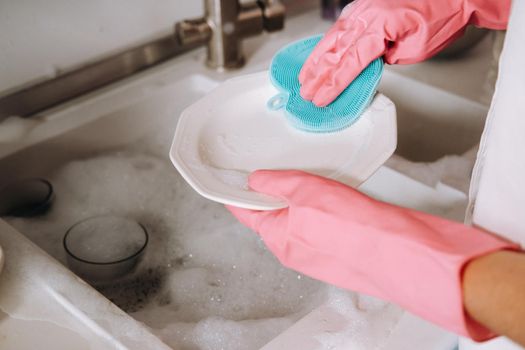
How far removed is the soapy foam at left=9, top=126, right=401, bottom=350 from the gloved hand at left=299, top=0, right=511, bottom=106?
29 cm

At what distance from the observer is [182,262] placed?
3.07 feet

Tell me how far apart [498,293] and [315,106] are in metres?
0.41

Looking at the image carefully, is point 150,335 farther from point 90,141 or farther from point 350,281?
point 90,141

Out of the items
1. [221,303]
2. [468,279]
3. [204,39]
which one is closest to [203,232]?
[221,303]

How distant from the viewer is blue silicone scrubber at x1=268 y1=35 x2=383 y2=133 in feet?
2.51

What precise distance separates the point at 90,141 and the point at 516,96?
0.80m

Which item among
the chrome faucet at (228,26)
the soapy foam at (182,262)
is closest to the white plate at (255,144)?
the soapy foam at (182,262)

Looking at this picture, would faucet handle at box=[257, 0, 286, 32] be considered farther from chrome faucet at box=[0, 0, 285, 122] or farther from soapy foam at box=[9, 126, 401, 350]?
soapy foam at box=[9, 126, 401, 350]

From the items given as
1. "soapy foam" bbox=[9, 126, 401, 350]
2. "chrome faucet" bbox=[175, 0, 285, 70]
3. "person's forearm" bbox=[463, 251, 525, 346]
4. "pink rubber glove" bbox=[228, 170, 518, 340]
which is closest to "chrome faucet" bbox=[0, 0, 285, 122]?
"chrome faucet" bbox=[175, 0, 285, 70]

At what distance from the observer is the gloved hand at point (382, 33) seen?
770 millimetres

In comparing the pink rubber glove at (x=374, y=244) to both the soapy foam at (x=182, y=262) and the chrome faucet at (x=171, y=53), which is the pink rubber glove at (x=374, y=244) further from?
the chrome faucet at (x=171, y=53)

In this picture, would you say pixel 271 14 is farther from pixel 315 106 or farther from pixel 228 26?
pixel 315 106

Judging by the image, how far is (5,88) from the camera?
104cm

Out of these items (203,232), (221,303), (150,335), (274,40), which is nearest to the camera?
(150,335)
